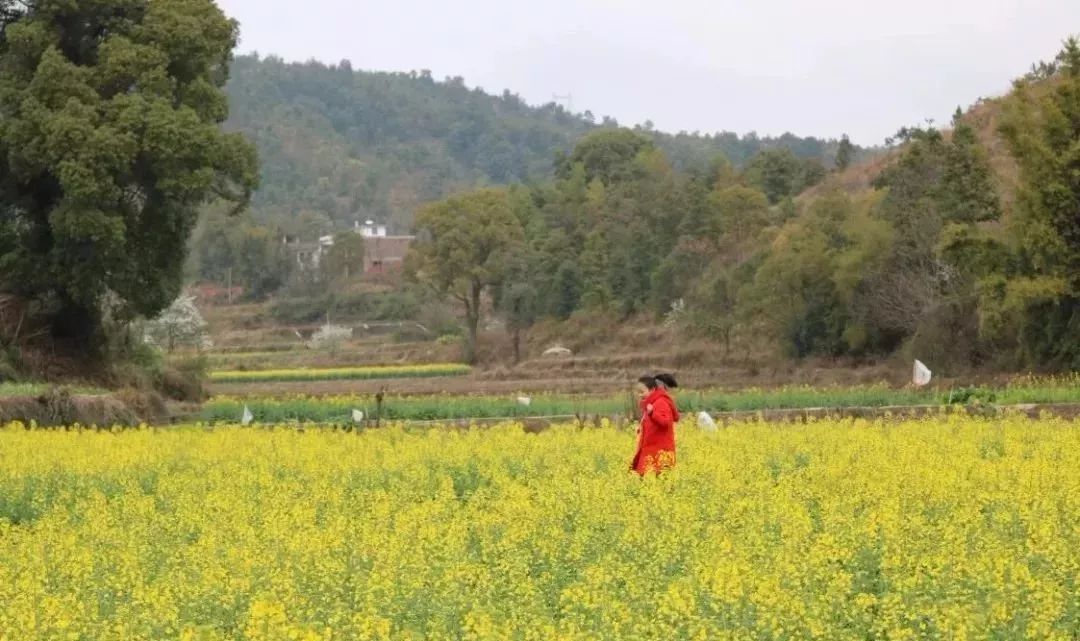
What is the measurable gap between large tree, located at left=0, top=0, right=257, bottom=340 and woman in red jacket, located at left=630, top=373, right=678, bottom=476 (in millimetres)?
21993

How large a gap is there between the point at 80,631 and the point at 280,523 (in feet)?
10.9

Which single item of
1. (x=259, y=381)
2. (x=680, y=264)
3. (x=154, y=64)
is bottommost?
(x=259, y=381)

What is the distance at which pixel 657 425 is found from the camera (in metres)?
14.9

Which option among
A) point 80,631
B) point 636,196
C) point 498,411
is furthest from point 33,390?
point 636,196

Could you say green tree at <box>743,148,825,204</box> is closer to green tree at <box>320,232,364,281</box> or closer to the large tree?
green tree at <box>320,232,364,281</box>

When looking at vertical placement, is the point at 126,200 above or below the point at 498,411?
above

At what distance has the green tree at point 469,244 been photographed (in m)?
77.0

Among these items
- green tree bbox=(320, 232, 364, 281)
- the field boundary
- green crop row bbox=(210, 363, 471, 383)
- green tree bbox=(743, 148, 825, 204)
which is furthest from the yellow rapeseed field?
green tree bbox=(320, 232, 364, 281)

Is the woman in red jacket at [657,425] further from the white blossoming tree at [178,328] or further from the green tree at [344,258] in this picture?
the green tree at [344,258]

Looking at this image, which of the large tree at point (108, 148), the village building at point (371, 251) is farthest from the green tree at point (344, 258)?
the large tree at point (108, 148)

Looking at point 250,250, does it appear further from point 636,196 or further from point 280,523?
point 280,523

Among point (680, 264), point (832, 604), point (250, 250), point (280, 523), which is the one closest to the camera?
point (832, 604)

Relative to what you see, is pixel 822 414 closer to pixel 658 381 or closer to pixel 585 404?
pixel 585 404

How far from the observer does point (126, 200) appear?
117 feet
